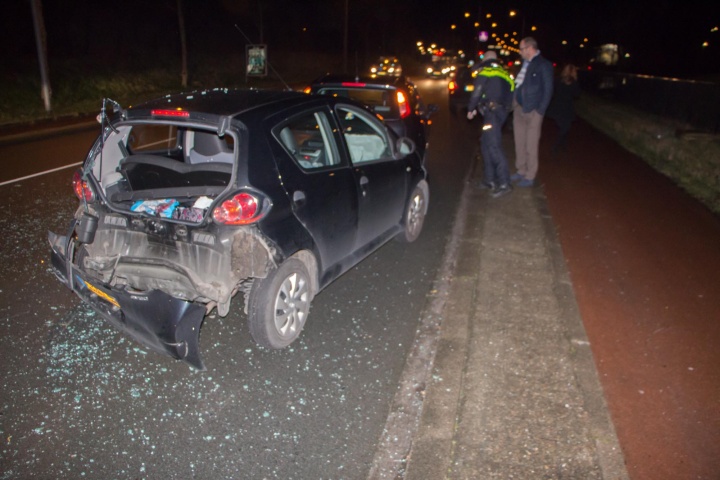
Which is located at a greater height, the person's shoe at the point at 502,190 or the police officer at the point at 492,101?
the police officer at the point at 492,101

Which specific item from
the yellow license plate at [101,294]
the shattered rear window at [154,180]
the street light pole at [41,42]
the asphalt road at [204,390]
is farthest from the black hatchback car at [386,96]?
the street light pole at [41,42]

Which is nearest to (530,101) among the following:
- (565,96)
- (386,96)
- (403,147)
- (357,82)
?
(386,96)

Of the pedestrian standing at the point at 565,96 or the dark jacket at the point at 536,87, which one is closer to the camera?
the dark jacket at the point at 536,87

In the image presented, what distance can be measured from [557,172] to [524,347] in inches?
288

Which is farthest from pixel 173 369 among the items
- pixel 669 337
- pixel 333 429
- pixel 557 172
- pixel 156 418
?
pixel 557 172

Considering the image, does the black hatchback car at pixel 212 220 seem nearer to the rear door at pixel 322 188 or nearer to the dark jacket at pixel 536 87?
the rear door at pixel 322 188

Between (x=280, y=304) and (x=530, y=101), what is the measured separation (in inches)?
236

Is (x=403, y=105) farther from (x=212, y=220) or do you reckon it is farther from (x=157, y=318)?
(x=157, y=318)

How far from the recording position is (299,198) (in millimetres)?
3963

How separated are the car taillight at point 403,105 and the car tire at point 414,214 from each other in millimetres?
2428

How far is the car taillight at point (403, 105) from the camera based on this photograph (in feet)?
27.9

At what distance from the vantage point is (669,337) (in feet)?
14.9

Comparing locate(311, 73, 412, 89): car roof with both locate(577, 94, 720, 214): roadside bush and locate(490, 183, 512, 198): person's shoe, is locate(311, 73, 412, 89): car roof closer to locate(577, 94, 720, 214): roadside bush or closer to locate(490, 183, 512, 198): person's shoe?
locate(490, 183, 512, 198): person's shoe

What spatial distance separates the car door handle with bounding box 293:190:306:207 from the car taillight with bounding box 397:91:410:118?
4838 mm
